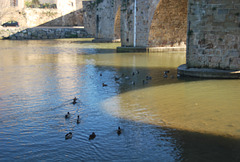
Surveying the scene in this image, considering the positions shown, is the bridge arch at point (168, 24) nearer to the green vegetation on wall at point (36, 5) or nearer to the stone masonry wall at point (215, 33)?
the stone masonry wall at point (215, 33)

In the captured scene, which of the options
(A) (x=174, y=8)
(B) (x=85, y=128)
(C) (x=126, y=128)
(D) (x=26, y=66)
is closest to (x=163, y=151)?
(C) (x=126, y=128)

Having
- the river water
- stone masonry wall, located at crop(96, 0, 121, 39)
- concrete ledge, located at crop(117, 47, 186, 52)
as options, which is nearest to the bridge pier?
the river water

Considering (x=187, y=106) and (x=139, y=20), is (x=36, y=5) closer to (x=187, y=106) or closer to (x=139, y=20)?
(x=139, y=20)

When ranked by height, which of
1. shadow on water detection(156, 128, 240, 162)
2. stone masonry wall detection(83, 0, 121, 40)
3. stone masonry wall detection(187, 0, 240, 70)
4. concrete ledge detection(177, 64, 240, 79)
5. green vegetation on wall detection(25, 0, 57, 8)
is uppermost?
green vegetation on wall detection(25, 0, 57, 8)

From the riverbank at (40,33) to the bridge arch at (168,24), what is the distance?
16.2 m

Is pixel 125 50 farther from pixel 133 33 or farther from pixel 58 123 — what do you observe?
pixel 58 123

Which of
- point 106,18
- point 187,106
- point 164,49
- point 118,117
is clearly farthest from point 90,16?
point 118,117

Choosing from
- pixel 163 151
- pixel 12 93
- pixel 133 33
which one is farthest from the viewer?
pixel 133 33

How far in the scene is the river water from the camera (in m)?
5.09

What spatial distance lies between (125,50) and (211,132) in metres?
13.6

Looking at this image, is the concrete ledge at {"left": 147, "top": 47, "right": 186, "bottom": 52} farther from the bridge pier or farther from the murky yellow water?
the murky yellow water

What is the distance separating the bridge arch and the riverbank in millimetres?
16159

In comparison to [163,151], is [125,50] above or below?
above

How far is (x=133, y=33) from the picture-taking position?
61.1 ft
